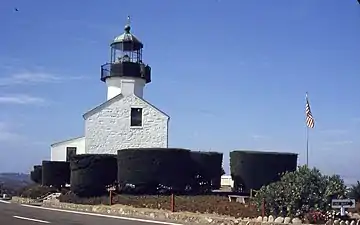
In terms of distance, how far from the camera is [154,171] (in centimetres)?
2847

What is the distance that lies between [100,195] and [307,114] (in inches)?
439

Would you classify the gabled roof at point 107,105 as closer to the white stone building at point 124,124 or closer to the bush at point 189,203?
the white stone building at point 124,124

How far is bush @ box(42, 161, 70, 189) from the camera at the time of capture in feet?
126

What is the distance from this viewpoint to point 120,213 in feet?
84.1

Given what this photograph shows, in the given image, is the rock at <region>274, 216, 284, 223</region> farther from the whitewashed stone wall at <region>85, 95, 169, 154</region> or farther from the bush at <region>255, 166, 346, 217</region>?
the whitewashed stone wall at <region>85, 95, 169, 154</region>

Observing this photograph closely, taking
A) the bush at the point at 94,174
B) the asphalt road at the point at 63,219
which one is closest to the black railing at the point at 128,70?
the bush at the point at 94,174

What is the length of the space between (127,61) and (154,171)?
1974cm

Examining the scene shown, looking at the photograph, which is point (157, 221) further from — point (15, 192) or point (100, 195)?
point (15, 192)

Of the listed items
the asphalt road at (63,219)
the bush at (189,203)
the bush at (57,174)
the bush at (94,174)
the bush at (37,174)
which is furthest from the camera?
the bush at (37,174)

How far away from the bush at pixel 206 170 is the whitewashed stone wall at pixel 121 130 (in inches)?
516

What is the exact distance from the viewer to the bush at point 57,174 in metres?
38.3

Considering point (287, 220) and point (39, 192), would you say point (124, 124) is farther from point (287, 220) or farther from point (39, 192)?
point (287, 220)

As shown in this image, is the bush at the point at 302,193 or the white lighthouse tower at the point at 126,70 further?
the white lighthouse tower at the point at 126,70

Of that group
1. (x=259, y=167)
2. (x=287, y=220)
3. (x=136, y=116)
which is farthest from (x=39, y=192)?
(x=287, y=220)
